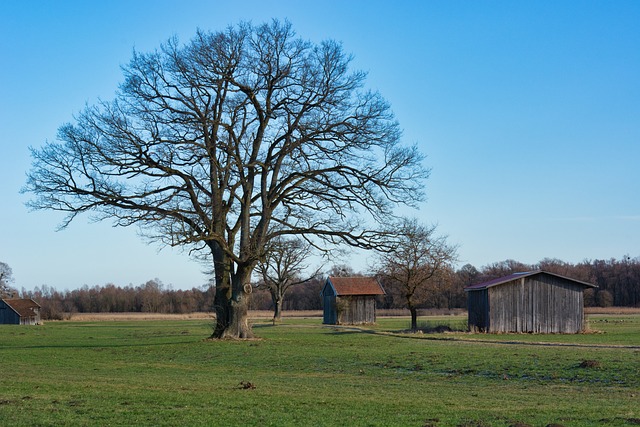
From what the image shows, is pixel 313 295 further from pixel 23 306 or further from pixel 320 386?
pixel 320 386

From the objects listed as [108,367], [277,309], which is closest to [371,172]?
[108,367]

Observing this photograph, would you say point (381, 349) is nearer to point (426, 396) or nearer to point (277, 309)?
point (426, 396)

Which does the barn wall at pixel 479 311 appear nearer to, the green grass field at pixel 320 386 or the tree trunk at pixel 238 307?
the green grass field at pixel 320 386

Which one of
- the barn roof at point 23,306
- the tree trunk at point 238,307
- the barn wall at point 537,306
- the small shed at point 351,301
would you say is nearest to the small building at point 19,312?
the barn roof at point 23,306

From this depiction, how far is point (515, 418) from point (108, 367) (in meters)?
17.9

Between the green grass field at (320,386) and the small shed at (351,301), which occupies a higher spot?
the small shed at (351,301)

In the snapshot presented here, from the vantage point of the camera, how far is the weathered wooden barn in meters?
51.4

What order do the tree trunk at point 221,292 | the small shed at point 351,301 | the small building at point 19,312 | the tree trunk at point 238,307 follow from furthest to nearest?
1. the small building at point 19,312
2. the small shed at point 351,301
3. the tree trunk at point 221,292
4. the tree trunk at point 238,307

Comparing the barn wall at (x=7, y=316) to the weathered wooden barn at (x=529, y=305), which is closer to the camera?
the weathered wooden barn at (x=529, y=305)

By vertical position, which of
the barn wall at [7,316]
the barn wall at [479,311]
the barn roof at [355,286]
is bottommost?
the barn wall at [7,316]

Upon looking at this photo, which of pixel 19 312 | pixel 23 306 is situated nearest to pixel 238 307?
pixel 19 312

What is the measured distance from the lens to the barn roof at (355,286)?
240 feet

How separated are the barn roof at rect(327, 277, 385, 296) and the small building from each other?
40988 mm

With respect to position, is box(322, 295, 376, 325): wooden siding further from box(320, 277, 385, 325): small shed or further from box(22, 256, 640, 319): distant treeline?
box(22, 256, 640, 319): distant treeline
